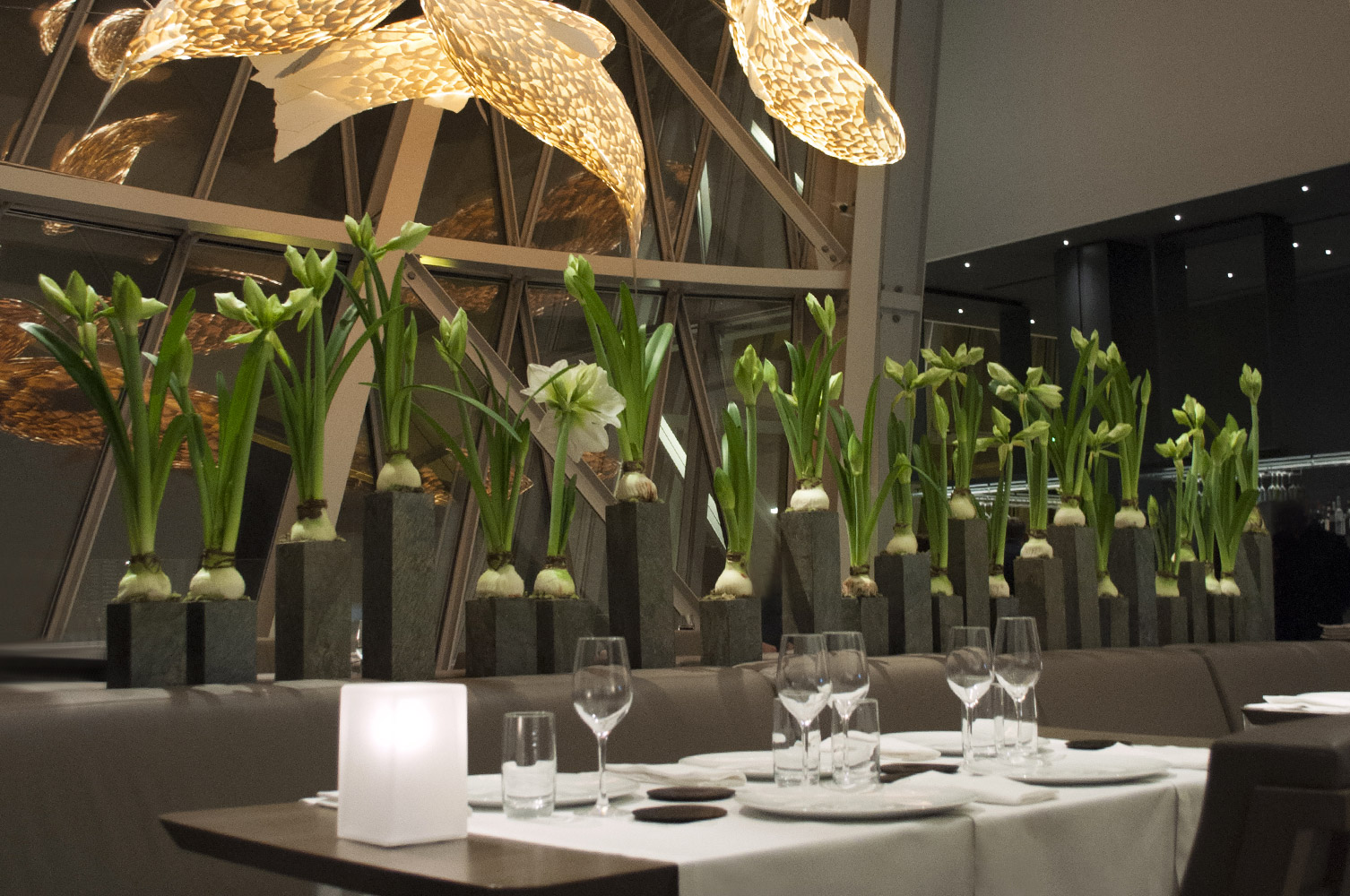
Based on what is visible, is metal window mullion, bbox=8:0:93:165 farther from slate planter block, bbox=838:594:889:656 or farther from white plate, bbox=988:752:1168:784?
white plate, bbox=988:752:1168:784

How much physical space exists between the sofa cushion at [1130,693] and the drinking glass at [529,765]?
83.9 inches

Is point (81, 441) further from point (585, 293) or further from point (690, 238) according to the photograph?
point (585, 293)

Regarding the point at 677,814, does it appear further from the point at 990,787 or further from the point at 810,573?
the point at 810,573

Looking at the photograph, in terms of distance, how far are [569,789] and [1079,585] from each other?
269 centimetres

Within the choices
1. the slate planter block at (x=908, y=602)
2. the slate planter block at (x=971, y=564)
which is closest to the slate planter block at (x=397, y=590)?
the slate planter block at (x=908, y=602)

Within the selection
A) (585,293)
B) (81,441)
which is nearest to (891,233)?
(81,441)

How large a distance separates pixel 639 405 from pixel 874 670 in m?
0.83

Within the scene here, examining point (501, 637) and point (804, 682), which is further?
point (501, 637)

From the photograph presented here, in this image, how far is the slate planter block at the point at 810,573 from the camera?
3225mm

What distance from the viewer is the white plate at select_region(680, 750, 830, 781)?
172 cm

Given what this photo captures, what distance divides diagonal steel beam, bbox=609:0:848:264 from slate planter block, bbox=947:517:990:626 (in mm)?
4166

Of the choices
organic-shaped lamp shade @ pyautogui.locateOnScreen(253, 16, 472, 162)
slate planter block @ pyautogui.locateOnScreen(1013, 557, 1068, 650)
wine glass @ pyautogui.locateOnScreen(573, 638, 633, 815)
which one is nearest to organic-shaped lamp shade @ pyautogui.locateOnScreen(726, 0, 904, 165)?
organic-shaped lamp shade @ pyautogui.locateOnScreen(253, 16, 472, 162)

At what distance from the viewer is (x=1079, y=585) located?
13.0 feet

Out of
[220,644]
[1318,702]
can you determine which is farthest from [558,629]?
[1318,702]
